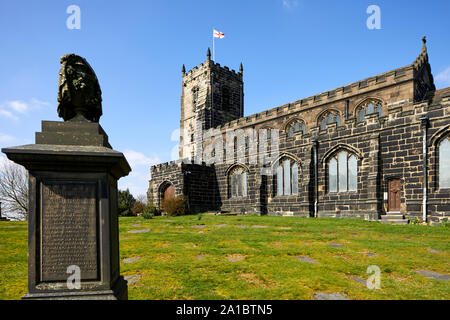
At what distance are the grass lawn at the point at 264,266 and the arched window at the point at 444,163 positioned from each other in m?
5.49

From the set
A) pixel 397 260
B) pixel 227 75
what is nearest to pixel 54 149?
pixel 397 260

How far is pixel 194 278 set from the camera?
577 centimetres

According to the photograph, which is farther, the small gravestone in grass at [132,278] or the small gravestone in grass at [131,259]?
the small gravestone in grass at [131,259]

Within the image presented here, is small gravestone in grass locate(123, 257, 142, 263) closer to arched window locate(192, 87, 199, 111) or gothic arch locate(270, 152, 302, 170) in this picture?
gothic arch locate(270, 152, 302, 170)

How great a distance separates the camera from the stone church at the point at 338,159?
50.4ft

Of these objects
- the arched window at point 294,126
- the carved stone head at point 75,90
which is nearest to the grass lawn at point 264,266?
the carved stone head at point 75,90

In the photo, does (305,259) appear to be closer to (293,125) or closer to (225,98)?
(293,125)

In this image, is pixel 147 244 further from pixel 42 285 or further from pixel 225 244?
pixel 42 285

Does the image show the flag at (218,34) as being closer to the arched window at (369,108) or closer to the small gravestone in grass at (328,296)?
the arched window at (369,108)

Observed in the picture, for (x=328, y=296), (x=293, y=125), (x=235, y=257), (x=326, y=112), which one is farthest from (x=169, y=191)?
(x=328, y=296)

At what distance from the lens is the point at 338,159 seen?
1906cm

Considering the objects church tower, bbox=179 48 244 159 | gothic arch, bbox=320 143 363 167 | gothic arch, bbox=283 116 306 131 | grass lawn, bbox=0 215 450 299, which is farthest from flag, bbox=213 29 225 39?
grass lawn, bbox=0 215 450 299

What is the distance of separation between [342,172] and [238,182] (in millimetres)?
10197
